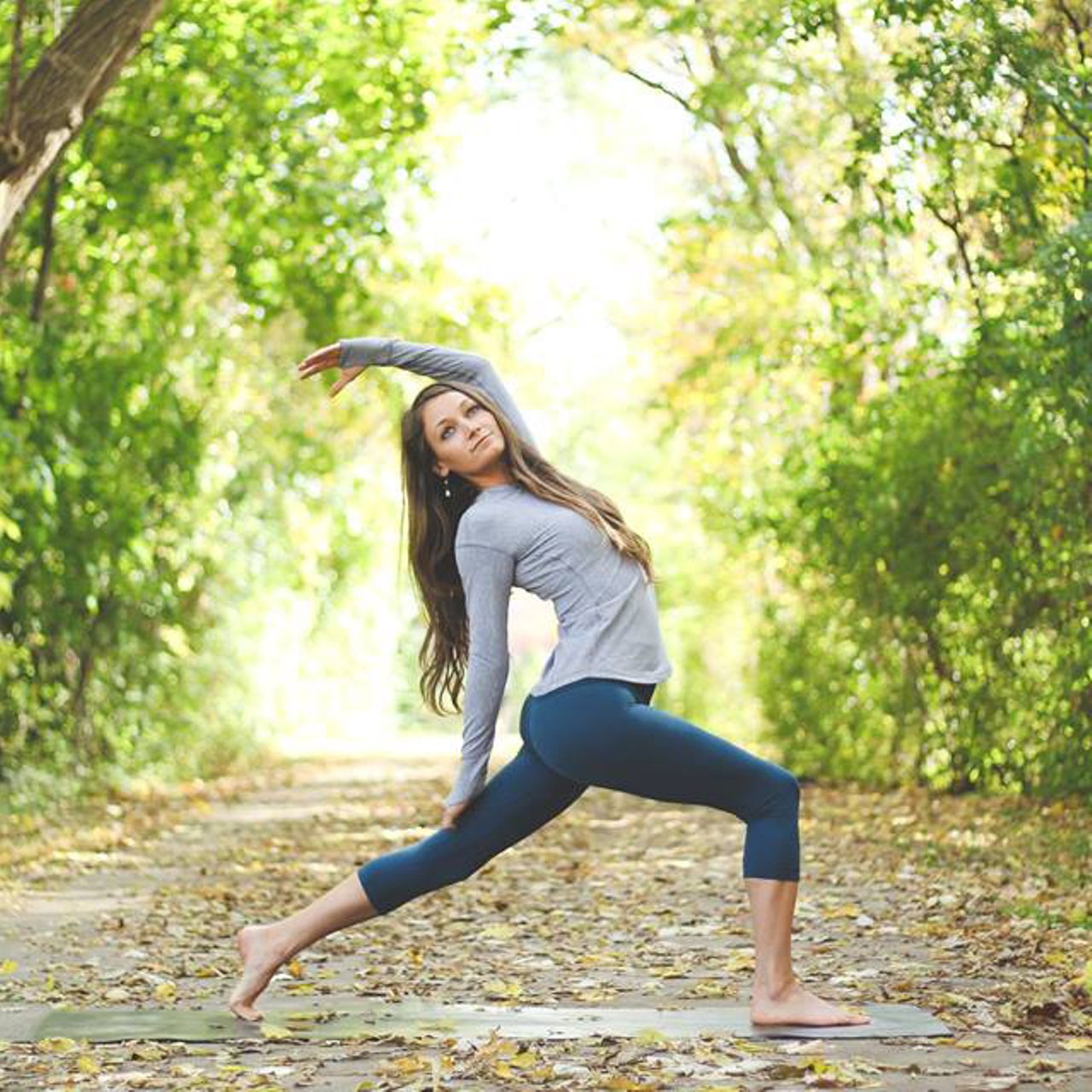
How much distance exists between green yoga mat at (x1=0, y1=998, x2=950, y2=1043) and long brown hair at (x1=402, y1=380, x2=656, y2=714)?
91 centimetres

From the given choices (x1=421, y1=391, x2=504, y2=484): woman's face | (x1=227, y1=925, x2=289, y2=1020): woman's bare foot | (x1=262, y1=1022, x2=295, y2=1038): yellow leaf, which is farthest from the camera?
(x1=227, y1=925, x2=289, y2=1020): woman's bare foot

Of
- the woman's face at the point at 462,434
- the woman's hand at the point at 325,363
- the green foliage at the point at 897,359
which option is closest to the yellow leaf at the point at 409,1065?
the woman's face at the point at 462,434

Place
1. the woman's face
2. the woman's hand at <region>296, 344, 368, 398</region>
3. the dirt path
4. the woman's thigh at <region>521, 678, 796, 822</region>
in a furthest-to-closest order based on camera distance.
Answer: the woman's hand at <region>296, 344, 368, 398</region> < the woman's face < the woman's thigh at <region>521, 678, 796, 822</region> < the dirt path

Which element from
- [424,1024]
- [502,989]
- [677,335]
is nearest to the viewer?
[424,1024]

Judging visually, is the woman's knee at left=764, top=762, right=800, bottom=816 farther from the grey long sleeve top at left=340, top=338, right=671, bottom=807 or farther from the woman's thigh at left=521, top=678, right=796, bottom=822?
the grey long sleeve top at left=340, top=338, right=671, bottom=807

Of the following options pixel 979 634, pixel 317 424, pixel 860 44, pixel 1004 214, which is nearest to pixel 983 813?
pixel 979 634

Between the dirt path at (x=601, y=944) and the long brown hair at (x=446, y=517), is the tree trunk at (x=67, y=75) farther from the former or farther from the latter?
the long brown hair at (x=446, y=517)

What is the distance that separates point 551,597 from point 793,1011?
1285 millimetres

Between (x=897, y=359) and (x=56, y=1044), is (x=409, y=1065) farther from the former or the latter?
(x=897, y=359)

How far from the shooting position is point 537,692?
5.50 meters

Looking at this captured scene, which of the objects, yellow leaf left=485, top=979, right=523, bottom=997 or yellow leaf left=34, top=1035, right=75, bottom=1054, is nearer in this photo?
yellow leaf left=34, top=1035, right=75, bottom=1054

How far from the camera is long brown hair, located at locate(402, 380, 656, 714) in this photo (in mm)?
5648

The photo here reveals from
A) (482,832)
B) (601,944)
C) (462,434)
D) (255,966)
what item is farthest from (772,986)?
(601,944)

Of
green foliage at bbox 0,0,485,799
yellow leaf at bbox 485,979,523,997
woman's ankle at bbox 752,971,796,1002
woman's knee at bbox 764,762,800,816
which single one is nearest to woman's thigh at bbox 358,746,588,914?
woman's knee at bbox 764,762,800,816
